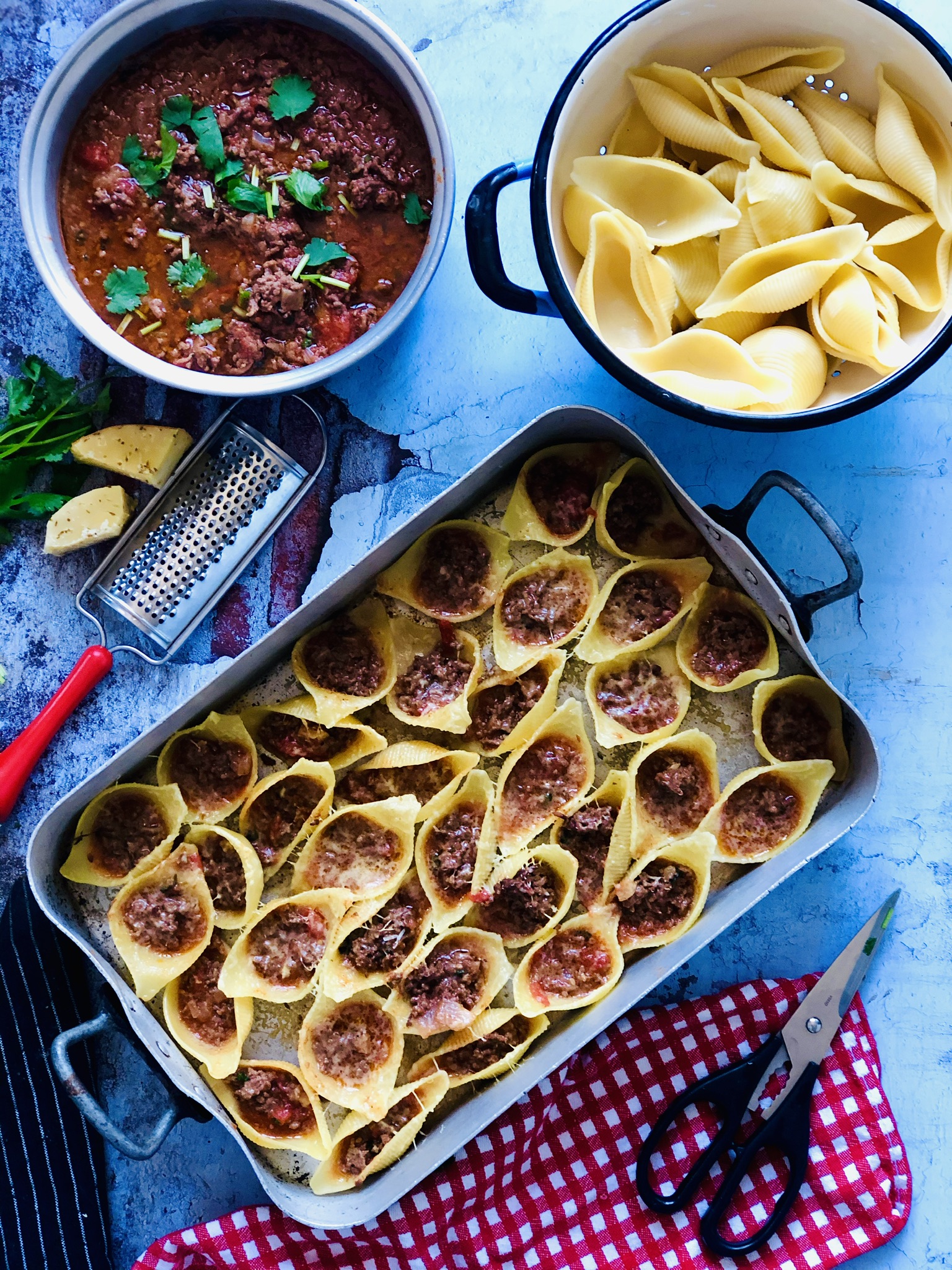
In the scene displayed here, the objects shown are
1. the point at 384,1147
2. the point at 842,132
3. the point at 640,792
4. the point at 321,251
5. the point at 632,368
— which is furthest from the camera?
the point at 640,792

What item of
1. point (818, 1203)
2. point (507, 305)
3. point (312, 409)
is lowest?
point (818, 1203)

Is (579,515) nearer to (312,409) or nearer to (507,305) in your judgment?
(507,305)

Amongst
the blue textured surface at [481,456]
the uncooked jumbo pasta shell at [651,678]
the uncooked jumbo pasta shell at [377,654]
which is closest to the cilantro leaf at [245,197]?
the blue textured surface at [481,456]

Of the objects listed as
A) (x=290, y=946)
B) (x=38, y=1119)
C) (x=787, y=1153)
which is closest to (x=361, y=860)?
(x=290, y=946)

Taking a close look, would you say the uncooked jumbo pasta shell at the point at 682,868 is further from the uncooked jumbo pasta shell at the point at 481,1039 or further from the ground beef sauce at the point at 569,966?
the uncooked jumbo pasta shell at the point at 481,1039

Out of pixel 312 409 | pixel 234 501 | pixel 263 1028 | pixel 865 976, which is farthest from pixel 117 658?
pixel 865 976

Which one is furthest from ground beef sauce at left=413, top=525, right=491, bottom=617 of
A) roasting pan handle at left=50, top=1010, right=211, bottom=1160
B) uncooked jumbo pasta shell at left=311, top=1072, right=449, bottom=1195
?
roasting pan handle at left=50, top=1010, right=211, bottom=1160

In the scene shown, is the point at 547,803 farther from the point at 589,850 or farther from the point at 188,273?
the point at 188,273
